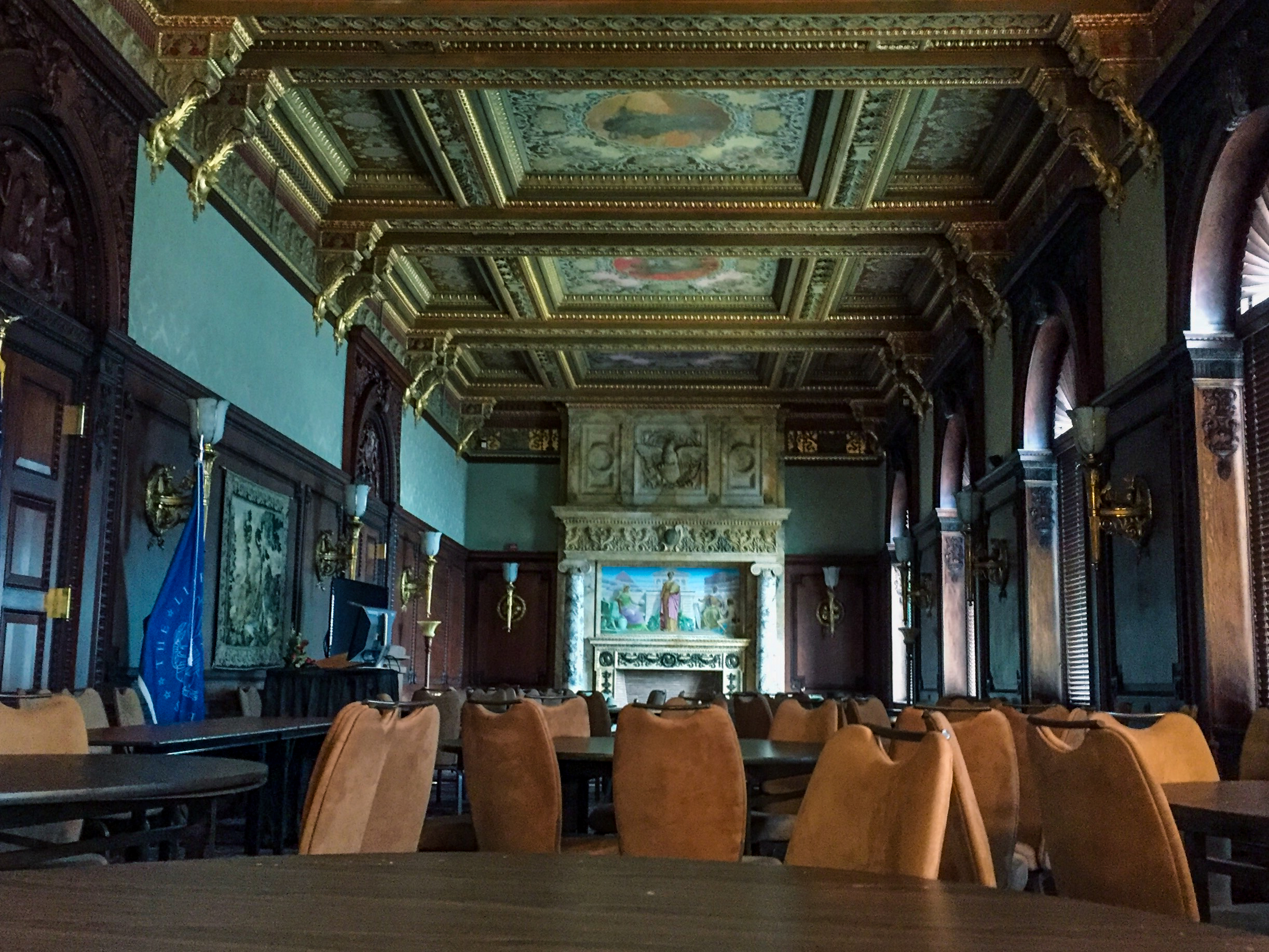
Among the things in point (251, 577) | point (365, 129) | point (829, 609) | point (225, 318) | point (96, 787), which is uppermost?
point (365, 129)

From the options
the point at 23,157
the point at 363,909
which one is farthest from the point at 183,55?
the point at 363,909

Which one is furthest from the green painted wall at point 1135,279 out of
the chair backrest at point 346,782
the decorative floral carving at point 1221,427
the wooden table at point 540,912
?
the wooden table at point 540,912

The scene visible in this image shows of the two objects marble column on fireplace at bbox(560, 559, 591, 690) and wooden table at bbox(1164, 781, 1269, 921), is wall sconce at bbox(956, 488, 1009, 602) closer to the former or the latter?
marble column on fireplace at bbox(560, 559, 591, 690)

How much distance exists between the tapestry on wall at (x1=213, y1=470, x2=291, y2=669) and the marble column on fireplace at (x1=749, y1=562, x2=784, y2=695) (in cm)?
863

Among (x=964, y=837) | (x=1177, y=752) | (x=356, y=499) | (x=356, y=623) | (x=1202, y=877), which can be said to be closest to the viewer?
(x=964, y=837)

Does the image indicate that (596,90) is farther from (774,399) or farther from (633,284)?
(774,399)

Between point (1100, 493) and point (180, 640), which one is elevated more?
point (1100, 493)

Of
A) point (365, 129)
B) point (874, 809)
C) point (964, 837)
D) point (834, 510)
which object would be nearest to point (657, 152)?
point (365, 129)

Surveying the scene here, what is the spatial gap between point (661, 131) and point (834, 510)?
9711mm

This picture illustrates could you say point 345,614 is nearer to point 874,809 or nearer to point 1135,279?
point 1135,279

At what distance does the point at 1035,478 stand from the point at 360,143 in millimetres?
6120

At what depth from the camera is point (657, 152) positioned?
10180mm

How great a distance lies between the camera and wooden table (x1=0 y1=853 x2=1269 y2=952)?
119 centimetres

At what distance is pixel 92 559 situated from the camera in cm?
688
